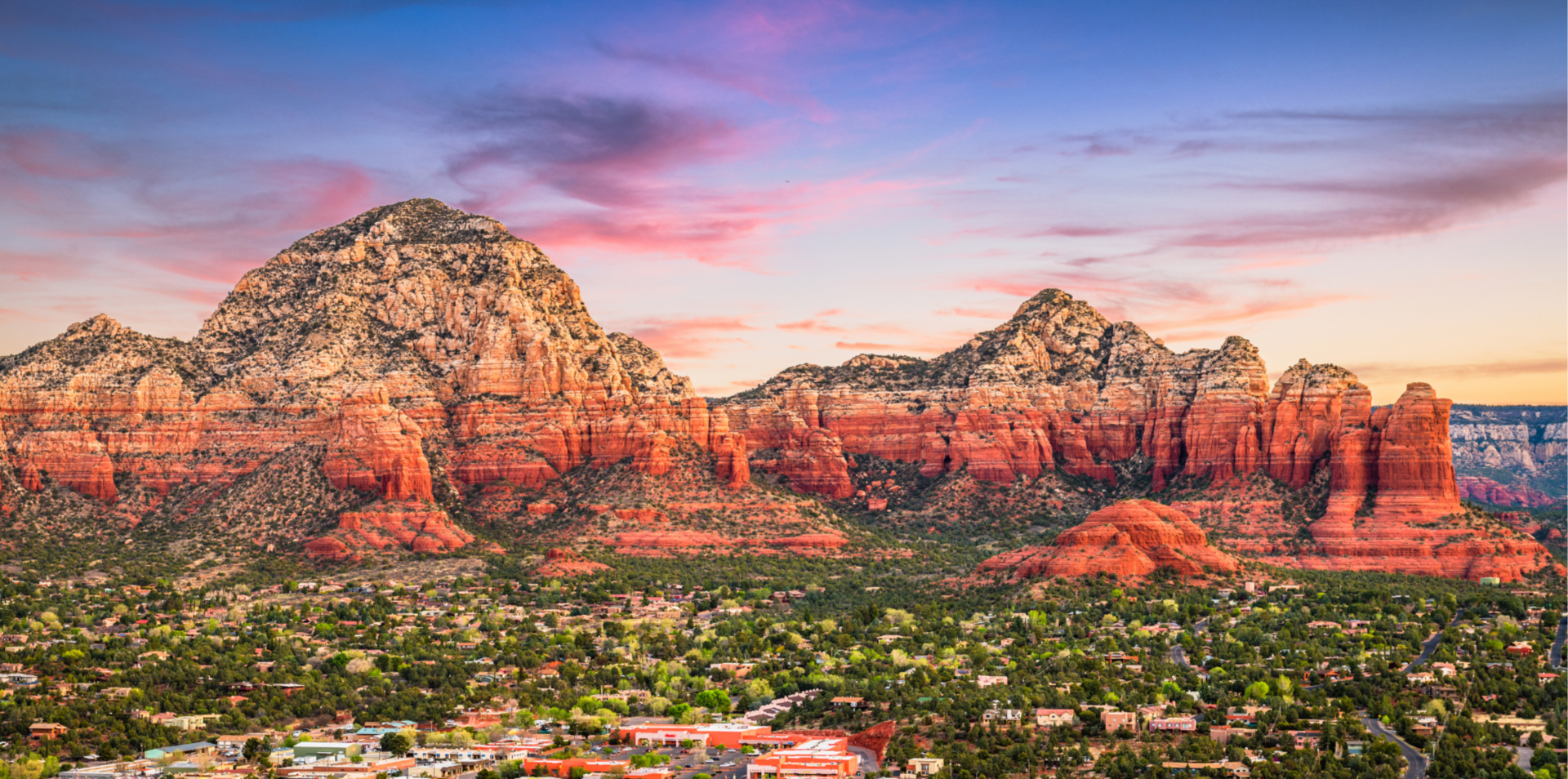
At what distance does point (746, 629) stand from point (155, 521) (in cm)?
6961

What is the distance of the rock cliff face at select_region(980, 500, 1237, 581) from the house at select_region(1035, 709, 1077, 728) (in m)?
45.9

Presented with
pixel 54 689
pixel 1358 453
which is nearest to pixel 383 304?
pixel 54 689

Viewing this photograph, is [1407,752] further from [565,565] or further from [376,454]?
[376,454]

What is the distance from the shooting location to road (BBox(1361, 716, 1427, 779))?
87.4 meters

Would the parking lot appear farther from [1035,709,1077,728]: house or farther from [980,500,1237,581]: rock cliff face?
[980,500,1237,581]: rock cliff face

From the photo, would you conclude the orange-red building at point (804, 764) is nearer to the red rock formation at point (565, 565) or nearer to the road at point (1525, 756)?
the road at point (1525, 756)

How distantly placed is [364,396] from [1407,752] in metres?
116

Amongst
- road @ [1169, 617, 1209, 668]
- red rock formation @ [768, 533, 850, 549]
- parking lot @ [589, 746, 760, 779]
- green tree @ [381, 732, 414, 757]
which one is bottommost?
parking lot @ [589, 746, 760, 779]

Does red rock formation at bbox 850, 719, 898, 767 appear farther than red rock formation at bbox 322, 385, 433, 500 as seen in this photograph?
No

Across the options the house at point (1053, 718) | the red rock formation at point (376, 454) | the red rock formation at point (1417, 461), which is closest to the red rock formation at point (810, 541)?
the red rock formation at point (376, 454)

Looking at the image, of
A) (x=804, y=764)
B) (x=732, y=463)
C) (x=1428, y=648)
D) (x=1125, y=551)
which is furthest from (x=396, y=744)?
(x=732, y=463)

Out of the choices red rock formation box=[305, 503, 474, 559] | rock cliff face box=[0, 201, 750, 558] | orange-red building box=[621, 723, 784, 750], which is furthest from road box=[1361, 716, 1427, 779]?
rock cliff face box=[0, 201, 750, 558]

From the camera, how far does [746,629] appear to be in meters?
137

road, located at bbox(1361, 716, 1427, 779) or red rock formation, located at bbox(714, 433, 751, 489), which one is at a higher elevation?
red rock formation, located at bbox(714, 433, 751, 489)
